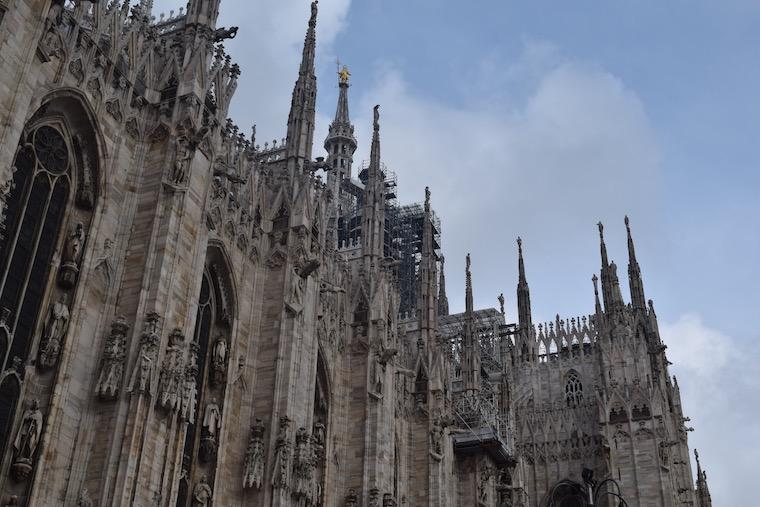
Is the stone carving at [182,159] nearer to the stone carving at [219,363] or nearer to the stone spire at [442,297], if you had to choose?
the stone carving at [219,363]

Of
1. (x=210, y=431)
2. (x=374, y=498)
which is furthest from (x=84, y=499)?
(x=374, y=498)

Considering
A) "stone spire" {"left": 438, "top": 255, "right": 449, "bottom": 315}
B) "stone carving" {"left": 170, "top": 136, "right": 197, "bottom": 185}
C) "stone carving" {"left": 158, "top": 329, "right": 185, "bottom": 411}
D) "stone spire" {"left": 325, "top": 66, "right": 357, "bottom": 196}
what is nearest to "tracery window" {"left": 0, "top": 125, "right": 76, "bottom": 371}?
"stone carving" {"left": 170, "top": 136, "right": 197, "bottom": 185}

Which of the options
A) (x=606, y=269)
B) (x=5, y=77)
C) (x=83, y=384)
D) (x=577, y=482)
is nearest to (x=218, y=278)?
(x=83, y=384)

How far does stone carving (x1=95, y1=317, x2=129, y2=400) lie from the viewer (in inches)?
658

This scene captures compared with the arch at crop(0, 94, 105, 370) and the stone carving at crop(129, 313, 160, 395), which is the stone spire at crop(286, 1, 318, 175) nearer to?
the arch at crop(0, 94, 105, 370)

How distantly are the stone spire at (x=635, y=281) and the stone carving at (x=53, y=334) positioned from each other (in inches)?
1816

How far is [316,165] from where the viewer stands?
27.3 meters

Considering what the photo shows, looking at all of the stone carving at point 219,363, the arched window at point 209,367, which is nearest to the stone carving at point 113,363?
the arched window at point 209,367

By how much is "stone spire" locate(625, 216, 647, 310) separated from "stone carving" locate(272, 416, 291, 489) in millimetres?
39830

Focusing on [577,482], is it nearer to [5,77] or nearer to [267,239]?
[267,239]

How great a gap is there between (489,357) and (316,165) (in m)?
33.3

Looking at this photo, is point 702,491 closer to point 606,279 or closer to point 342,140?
point 606,279

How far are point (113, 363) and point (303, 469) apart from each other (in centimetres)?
694

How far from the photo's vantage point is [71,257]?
17344mm
